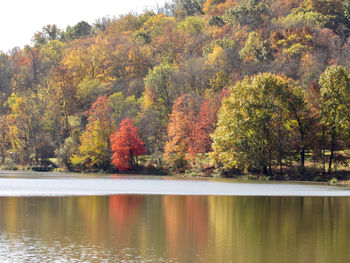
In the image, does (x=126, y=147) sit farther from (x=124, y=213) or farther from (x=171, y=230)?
(x=171, y=230)

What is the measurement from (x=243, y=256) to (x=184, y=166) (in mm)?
65325

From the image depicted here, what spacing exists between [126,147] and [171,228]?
201 feet

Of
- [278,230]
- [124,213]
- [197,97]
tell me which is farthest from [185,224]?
[197,97]

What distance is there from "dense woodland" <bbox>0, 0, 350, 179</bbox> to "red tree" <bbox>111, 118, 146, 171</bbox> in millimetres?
175

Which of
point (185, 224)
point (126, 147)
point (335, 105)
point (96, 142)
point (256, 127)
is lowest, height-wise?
point (185, 224)

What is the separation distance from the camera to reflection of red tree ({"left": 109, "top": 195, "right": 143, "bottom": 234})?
1153 inches

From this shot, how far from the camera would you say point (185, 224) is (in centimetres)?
2983

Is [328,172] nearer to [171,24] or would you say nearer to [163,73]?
[163,73]

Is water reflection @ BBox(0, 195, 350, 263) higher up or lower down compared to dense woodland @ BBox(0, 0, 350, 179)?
lower down

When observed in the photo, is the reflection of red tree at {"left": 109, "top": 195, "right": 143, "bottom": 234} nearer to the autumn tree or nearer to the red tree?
the red tree

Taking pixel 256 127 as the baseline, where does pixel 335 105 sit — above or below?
above

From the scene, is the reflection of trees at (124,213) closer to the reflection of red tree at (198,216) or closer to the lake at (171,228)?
the lake at (171,228)

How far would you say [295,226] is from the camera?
30.0 meters

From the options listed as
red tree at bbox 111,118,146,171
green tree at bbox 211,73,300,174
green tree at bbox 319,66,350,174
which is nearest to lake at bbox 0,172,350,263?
green tree at bbox 319,66,350,174
